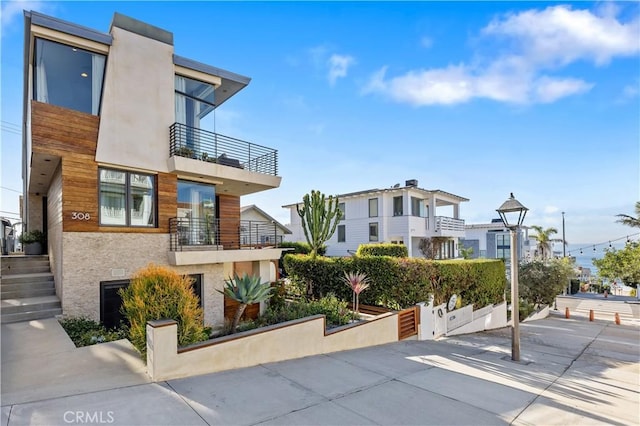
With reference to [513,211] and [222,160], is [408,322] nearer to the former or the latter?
[513,211]

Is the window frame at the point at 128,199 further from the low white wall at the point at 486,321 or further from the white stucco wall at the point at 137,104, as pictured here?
the low white wall at the point at 486,321

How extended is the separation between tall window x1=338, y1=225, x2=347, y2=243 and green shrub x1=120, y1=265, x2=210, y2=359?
22979 mm

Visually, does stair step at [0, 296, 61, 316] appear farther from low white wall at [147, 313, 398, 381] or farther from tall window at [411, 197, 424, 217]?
tall window at [411, 197, 424, 217]

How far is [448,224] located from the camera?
28.0m

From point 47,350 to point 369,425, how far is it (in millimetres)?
6258

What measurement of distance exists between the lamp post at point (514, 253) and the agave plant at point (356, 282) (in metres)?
4.99

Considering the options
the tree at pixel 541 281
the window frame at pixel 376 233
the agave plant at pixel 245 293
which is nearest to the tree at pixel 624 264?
the tree at pixel 541 281

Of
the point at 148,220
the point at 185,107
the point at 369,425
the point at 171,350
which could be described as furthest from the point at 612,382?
the point at 185,107

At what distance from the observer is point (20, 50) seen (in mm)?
11273

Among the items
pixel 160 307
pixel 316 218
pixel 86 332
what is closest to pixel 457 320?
pixel 316 218

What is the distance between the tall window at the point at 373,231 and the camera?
2674 centimetres

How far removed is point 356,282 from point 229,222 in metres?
5.96

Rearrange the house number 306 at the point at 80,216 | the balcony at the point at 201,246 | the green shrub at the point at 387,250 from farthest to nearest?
the green shrub at the point at 387,250 → the balcony at the point at 201,246 → the house number 306 at the point at 80,216

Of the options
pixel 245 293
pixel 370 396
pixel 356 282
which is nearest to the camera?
pixel 370 396
